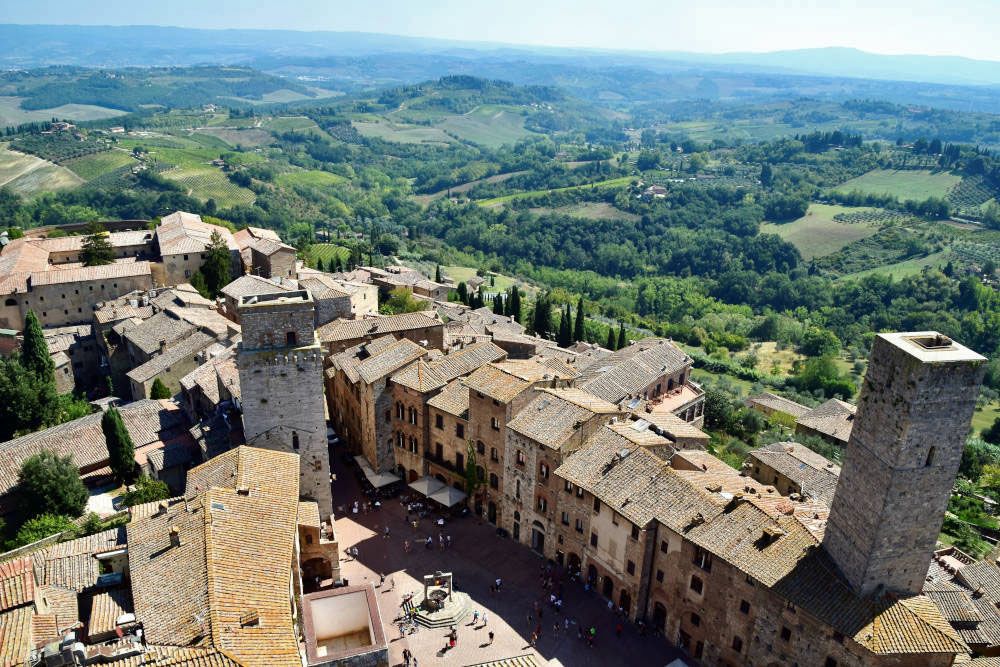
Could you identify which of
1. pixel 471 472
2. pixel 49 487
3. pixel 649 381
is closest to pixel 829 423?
pixel 649 381

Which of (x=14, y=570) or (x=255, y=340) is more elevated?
(x=255, y=340)

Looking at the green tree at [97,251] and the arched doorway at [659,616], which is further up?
the green tree at [97,251]

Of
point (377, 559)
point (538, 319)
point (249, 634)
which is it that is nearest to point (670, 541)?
point (377, 559)

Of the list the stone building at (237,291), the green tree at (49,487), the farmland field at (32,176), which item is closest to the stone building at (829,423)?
the stone building at (237,291)

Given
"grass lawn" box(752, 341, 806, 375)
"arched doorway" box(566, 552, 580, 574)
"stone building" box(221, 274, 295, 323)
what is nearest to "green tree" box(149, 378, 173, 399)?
"stone building" box(221, 274, 295, 323)

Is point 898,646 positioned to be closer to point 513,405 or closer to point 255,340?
point 513,405

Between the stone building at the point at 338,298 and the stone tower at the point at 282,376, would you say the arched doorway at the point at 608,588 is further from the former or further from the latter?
the stone building at the point at 338,298

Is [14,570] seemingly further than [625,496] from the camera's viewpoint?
No
